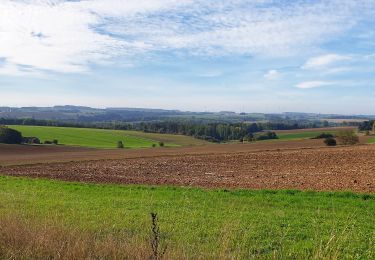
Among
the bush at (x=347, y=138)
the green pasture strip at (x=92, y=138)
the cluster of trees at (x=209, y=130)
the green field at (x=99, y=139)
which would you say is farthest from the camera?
the cluster of trees at (x=209, y=130)

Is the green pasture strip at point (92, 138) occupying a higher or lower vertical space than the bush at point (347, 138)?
lower

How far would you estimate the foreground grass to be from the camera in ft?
19.9

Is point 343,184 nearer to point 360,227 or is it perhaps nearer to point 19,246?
point 360,227

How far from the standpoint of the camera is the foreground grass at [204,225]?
19.9ft

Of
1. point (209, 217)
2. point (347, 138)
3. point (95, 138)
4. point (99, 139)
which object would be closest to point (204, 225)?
point (209, 217)

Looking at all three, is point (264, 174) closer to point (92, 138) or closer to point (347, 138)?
point (347, 138)

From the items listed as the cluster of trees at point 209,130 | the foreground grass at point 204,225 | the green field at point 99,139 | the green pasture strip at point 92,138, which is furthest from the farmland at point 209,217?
the cluster of trees at point 209,130

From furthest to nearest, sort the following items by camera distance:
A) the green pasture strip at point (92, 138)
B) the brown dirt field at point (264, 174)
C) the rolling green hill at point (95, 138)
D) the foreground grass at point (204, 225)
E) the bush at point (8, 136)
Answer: the rolling green hill at point (95, 138) < the green pasture strip at point (92, 138) < the bush at point (8, 136) < the brown dirt field at point (264, 174) < the foreground grass at point (204, 225)

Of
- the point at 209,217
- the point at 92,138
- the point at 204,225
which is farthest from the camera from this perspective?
the point at 92,138

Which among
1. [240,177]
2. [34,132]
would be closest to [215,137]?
[34,132]

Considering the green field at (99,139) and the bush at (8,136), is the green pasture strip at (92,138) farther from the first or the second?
the bush at (8,136)

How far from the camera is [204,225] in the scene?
10562 mm

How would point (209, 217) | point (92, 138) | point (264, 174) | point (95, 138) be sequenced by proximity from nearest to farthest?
point (209, 217) < point (264, 174) < point (92, 138) < point (95, 138)

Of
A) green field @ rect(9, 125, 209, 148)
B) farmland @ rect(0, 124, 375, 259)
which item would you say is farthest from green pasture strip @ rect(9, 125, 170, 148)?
farmland @ rect(0, 124, 375, 259)
